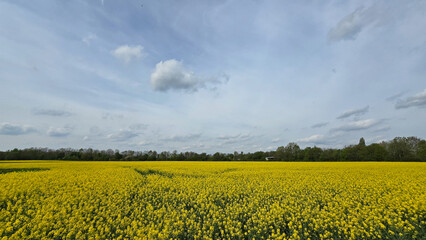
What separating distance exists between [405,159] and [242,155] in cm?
5069

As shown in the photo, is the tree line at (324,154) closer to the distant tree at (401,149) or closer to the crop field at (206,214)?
the distant tree at (401,149)

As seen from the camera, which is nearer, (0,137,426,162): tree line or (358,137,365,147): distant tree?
(0,137,426,162): tree line

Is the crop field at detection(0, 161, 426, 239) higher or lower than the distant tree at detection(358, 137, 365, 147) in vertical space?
lower

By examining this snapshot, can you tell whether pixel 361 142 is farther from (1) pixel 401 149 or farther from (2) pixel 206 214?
(2) pixel 206 214

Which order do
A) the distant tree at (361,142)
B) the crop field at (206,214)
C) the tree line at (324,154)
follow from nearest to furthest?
the crop field at (206,214)
the tree line at (324,154)
the distant tree at (361,142)

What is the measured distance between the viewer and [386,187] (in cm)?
1111

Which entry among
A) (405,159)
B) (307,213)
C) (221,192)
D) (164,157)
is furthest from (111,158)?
(405,159)

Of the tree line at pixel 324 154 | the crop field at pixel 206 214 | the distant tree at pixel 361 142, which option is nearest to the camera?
the crop field at pixel 206 214

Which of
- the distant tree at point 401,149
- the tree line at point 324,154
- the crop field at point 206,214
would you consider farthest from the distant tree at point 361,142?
the crop field at point 206,214

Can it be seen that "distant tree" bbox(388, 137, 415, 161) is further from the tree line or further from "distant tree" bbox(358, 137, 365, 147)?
"distant tree" bbox(358, 137, 365, 147)

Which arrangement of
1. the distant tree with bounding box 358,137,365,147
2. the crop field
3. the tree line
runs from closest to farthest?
1. the crop field
2. the tree line
3. the distant tree with bounding box 358,137,365,147

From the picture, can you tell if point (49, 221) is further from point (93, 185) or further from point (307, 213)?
point (307, 213)

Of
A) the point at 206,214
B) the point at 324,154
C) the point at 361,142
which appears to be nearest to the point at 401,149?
the point at 361,142

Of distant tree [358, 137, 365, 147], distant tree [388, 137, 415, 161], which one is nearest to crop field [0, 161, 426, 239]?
distant tree [388, 137, 415, 161]
